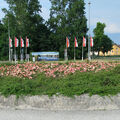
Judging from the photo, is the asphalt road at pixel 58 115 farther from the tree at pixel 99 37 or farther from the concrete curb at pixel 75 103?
the tree at pixel 99 37

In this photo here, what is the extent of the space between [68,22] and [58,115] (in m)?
45.2

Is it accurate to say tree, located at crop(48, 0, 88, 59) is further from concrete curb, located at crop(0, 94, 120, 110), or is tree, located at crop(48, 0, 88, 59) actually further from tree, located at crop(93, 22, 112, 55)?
concrete curb, located at crop(0, 94, 120, 110)

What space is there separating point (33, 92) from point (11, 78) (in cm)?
243

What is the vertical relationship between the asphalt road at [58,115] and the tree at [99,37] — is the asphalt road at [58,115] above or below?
below

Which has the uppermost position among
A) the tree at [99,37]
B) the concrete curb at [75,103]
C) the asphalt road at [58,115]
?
the tree at [99,37]

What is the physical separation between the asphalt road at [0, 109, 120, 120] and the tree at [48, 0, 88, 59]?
138 ft

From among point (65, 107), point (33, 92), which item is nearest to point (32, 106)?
point (33, 92)

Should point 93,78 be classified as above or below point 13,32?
below

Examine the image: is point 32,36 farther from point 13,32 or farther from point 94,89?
point 94,89

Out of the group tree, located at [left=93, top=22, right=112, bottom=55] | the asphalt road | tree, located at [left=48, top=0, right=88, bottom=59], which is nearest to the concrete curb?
the asphalt road

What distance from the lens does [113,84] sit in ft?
18.0

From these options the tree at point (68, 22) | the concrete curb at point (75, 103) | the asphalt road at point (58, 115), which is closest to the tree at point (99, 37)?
the tree at point (68, 22)

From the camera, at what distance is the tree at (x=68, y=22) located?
4675 cm

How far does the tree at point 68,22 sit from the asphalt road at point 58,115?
42.0m
